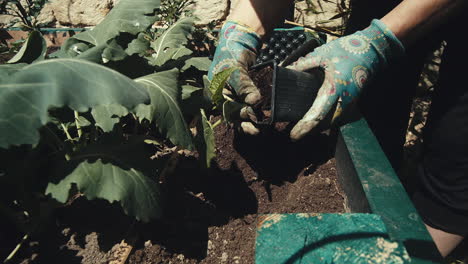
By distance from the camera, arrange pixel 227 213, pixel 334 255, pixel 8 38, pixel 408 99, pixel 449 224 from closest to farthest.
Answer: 1. pixel 334 255
2. pixel 227 213
3. pixel 449 224
4. pixel 408 99
5. pixel 8 38

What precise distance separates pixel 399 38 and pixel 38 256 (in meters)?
1.51

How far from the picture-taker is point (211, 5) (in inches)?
108

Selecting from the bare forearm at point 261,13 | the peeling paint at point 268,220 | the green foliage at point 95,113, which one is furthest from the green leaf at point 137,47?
the peeling paint at point 268,220

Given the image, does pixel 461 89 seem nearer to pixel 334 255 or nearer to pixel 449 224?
pixel 449 224

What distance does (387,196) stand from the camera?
870mm

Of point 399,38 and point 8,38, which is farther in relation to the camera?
point 8,38

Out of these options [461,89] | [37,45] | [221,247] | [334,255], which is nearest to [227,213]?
[221,247]

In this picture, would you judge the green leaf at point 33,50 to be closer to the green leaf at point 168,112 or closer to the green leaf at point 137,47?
the green leaf at point 137,47

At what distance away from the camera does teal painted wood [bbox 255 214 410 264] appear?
2.24 ft

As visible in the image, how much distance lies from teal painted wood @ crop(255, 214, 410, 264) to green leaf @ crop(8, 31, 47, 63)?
951mm

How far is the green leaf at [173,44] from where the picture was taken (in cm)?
138

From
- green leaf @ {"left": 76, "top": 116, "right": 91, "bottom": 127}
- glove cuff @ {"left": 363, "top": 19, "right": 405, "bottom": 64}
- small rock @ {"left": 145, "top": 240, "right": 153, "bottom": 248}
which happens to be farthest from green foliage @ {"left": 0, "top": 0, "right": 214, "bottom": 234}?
glove cuff @ {"left": 363, "top": 19, "right": 405, "bottom": 64}

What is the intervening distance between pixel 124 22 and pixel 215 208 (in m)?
0.78

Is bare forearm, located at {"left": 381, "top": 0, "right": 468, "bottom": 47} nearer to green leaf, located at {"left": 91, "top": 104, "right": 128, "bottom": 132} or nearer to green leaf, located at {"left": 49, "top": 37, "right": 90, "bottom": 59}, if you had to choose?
green leaf, located at {"left": 91, "top": 104, "right": 128, "bottom": 132}
